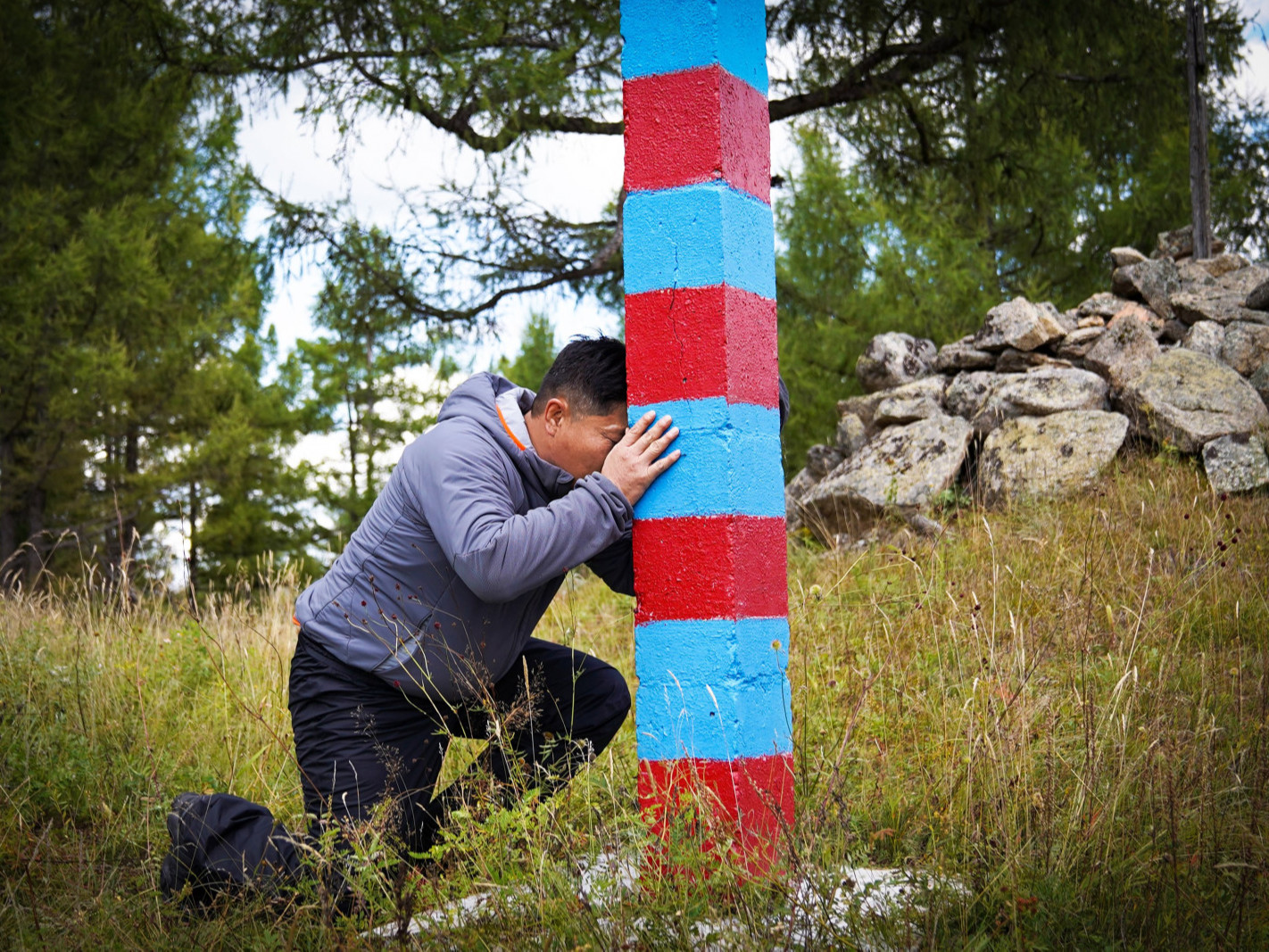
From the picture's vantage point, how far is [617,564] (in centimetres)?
309

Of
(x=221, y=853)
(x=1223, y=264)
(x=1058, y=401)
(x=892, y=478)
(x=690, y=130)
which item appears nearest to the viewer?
(x=690, y=130)

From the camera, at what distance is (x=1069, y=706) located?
3.53 meters

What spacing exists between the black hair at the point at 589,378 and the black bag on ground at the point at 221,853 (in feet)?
4.70

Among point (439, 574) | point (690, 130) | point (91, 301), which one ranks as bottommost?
point (439, 574)

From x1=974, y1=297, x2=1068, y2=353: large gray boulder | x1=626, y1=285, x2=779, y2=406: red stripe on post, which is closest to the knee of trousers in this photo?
x1=626, y1=285, x2=779, y2=406: red stripe on post

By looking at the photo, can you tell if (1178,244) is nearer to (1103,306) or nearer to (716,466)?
(1103,306)

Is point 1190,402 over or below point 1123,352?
below

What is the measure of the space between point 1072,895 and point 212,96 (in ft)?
28.3

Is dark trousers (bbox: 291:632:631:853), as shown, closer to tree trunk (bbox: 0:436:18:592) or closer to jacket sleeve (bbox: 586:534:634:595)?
jacket sleeve (bbox: 586:534:634:595)

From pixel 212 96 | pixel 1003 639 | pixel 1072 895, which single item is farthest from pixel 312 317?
pixel 1072 895

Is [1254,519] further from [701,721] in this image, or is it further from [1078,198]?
[1078,198]

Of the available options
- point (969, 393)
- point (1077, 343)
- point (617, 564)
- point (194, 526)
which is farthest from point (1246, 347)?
point (194, 526)

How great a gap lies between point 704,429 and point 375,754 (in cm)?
137

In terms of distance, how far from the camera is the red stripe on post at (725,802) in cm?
234
